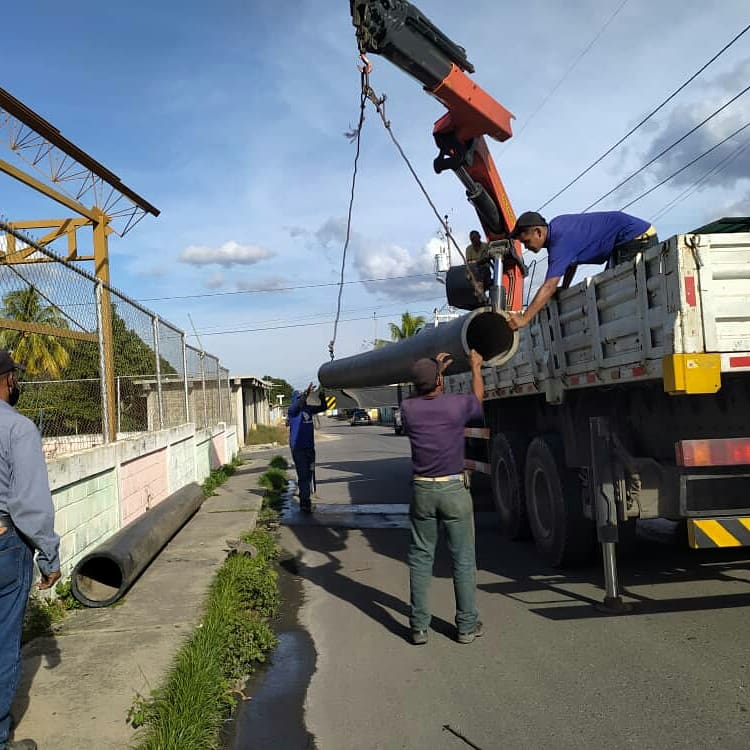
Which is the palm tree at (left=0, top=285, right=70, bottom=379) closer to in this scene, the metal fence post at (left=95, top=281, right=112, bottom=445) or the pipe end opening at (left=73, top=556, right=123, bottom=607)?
the metal fence post at (left=95, top=281, right=112, bottom=445)

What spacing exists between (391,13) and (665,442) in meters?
4.95

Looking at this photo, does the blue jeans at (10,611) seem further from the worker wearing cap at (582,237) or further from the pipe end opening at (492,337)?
the worker wearing cap at (582,237)

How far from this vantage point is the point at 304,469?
37.1ft

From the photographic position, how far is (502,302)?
20.7 ft

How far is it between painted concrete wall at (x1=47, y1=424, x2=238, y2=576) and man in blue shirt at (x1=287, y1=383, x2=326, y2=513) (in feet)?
6.03

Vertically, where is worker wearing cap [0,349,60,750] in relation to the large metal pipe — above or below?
below

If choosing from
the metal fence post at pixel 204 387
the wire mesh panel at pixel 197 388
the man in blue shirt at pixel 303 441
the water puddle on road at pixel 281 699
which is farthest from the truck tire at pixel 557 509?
the metal fence post at pixel 204 387

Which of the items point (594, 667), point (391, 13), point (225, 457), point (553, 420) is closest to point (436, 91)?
point (391, 13)

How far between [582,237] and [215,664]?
13.8 ft

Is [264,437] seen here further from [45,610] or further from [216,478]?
[45,610]

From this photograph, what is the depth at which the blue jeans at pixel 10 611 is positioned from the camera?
319 centimetres

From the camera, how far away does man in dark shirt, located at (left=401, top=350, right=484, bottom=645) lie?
15.7ft

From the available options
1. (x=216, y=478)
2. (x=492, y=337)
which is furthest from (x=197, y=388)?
(x=492, y=337)

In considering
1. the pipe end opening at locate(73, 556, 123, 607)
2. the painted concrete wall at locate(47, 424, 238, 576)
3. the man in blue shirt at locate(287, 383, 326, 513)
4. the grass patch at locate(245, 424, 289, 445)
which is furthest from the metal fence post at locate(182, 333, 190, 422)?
the grass patch at locate(245, 424, 289, 445)
